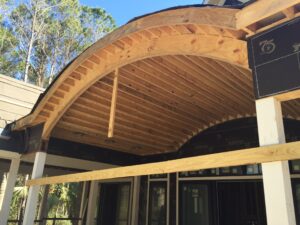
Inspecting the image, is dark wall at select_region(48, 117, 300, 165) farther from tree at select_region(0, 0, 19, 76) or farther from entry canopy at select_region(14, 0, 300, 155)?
tree at select_region(0, 0, 19, 76)

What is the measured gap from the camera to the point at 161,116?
6281 millimetres

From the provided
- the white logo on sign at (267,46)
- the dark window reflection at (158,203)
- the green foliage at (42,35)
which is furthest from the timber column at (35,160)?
the green foliage at (42,35)

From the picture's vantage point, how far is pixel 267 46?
2.61 metres

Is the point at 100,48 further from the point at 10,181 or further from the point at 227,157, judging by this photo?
the point at 10,181

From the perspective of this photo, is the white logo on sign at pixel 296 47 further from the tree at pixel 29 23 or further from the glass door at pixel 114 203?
the tree at pixel 29 23

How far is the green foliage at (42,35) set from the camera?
18.8m

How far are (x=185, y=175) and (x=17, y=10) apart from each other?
16.6m

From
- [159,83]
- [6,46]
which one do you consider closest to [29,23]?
[6,46]

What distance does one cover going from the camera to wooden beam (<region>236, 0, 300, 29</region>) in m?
2.43

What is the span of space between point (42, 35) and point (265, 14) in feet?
62.9

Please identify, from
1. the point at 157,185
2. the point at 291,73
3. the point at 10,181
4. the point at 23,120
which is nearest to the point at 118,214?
the point at 157,185

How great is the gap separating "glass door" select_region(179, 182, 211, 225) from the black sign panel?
4590 mm

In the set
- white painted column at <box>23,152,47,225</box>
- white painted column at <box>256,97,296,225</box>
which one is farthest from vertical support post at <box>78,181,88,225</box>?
white painted column at <box>256,97,296,225</box>

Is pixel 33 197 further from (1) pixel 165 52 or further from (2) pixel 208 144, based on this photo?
(2) pixel 208 144
